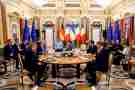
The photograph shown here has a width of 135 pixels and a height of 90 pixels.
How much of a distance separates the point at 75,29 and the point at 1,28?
6532mm

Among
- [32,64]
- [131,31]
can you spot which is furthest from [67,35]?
[32,64]

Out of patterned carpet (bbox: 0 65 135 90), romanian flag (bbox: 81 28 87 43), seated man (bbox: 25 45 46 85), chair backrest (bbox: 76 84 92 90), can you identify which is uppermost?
romanian flag (bbox: 81 28 87 43)

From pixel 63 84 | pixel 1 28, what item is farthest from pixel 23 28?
pixel 63 84

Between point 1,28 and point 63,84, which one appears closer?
point 63,84

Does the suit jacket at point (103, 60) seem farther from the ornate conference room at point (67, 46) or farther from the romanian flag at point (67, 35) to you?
the romanian flag at point (67, 35)

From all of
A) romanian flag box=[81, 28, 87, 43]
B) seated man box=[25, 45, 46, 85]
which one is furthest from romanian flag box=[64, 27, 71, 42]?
seated man box=[25, 45, 46, 85]

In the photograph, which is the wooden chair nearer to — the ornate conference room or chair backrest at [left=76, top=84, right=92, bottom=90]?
the ornate conference room

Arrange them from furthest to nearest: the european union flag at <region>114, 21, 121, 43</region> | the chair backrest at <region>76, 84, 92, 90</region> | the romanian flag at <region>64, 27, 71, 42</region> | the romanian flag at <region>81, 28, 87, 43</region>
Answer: the romanian flag at <region>81, 28, 87, 43</region>, the romanian flag at <region>64, 27, 71, 42</region>, the european union flag at <region>114, 21, 121, 43</region>, the chair backrest at <region>76, 84, 92, 90</region>

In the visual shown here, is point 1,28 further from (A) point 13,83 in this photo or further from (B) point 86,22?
(B) point 86,22

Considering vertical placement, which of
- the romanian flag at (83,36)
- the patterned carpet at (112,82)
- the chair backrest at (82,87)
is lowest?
the chair backrest at (82,87)

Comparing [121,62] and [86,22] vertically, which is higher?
[86,22]

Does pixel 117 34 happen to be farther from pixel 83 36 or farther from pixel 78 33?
pixel 78 33

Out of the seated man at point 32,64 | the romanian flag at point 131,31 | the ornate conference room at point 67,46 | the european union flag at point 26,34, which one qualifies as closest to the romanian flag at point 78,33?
the ornate conference room at point 67,46

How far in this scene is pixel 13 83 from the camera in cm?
619
